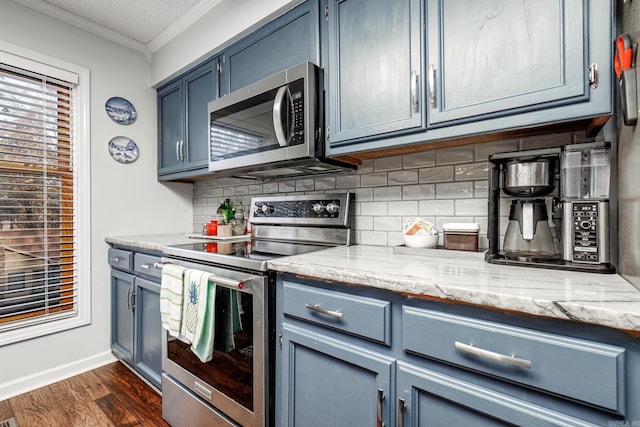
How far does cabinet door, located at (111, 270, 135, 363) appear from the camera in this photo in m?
2.09

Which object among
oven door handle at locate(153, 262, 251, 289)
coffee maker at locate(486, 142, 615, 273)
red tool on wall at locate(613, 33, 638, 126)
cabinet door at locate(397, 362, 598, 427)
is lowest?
cabinet door at locate(397, 362, 598, 427)

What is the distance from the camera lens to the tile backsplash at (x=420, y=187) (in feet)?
4.51

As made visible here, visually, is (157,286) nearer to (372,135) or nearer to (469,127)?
(372,135)

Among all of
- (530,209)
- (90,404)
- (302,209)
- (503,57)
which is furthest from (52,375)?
(503,57)

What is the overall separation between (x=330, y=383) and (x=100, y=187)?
2.27 m

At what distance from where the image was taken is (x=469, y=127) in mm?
1103

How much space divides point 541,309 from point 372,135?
90cm

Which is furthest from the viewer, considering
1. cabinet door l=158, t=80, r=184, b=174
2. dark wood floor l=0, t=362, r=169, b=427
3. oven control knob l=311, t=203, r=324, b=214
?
cabinet door l=158, t=80, r=184, b=174

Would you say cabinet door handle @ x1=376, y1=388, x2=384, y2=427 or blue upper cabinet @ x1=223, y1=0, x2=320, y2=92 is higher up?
blue upper cabinet @ x1=223, y1=0, x2=320, y2=92

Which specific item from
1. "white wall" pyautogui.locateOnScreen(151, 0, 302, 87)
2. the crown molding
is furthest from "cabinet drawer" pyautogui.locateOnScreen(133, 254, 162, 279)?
the crown molding

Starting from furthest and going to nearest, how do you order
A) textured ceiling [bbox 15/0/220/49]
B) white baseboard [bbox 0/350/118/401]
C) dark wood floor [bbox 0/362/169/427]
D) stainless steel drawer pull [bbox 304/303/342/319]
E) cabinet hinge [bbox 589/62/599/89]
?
textured ceiling [bbox 15/0/220/49], white baseboard [bbox 0/350/118/401], dark wood floor [bbox 0/362/169/427], stainless steel drawer pull [bbox 304/303/342/319], cabinet hinge [bbox 589/62/599/89]

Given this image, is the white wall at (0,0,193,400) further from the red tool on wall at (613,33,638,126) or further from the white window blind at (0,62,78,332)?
the red tool on wall at (613,33,638,126)

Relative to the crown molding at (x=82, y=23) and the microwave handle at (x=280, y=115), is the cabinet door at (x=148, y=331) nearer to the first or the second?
the microwave handle at (x=280, y=115)

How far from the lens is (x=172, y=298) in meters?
1.52
